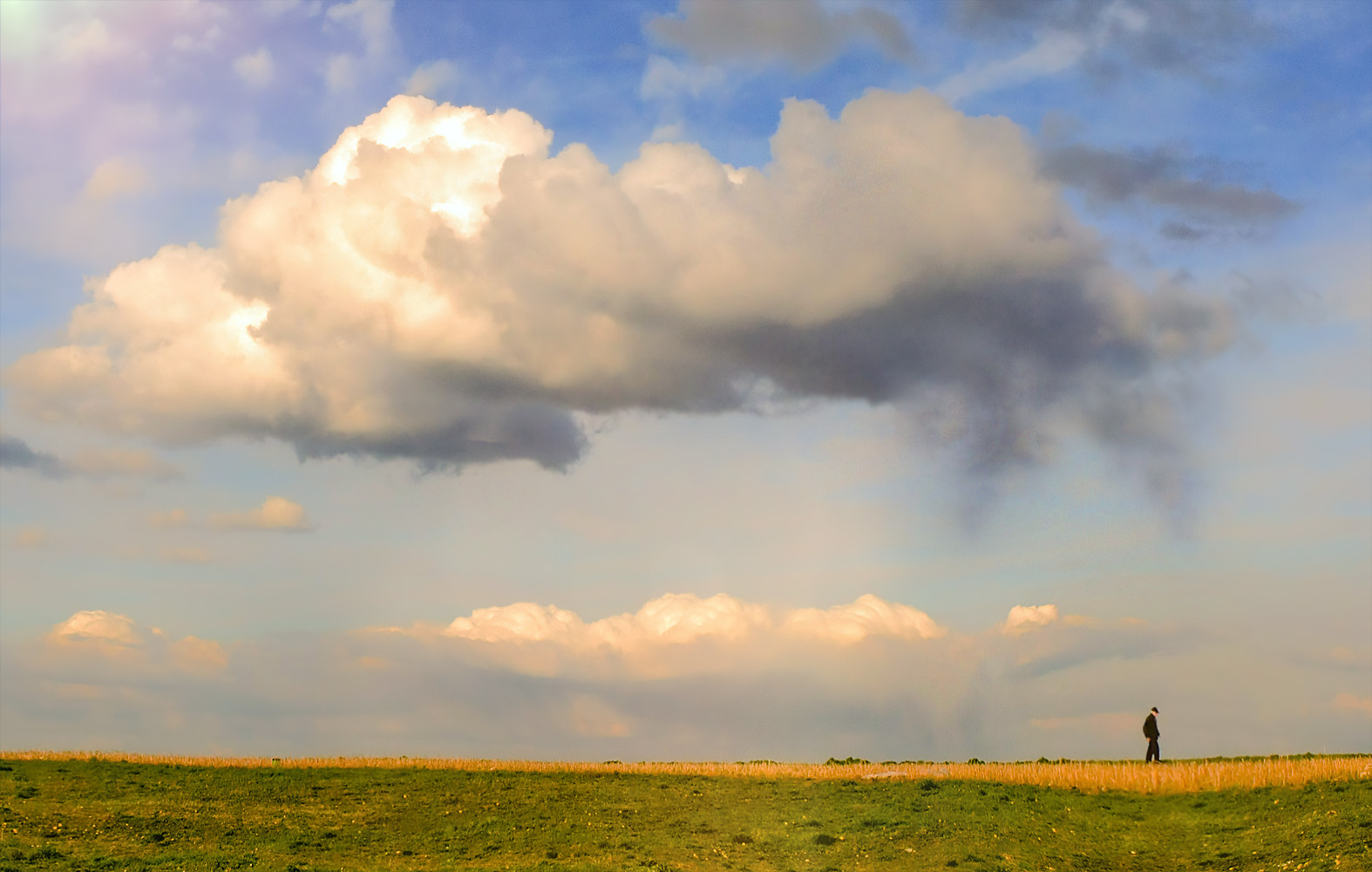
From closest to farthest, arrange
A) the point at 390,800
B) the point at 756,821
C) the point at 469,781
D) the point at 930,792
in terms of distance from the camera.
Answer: the point at 756,821 < the point at 930,792 < the point at 390,800 < the point at 469,781

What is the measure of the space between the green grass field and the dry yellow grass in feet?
3.73

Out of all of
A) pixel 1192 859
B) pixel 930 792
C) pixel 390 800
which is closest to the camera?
pixel 1192 859

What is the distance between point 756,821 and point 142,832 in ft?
83.5

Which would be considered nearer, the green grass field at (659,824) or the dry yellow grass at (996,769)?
the green grass field at (659,824)

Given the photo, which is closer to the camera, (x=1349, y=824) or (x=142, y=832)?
(x=1349, y=824)

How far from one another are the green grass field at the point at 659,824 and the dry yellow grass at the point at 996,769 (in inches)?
44.7

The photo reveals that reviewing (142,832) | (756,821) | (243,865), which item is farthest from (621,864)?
(142,832)

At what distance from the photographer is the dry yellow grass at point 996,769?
49.7 metres

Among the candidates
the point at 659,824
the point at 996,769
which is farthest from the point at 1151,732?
the point at 659,824

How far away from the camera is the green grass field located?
39844mm

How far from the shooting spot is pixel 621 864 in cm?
3900

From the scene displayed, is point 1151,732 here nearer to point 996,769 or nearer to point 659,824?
point 996,769

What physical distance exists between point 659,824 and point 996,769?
65.1 ft

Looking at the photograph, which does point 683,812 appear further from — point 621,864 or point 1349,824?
point 1349,824
